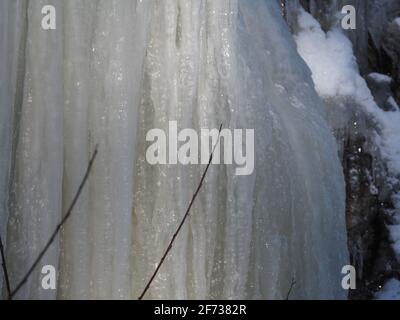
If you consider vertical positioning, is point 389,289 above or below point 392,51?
below

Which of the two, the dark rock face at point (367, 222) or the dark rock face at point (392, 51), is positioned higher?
the dark rock face at point (392, 51)

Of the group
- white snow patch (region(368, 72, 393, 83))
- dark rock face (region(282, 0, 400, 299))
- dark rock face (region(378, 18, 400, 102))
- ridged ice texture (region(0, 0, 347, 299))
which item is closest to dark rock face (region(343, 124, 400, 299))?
dark rock face (region(282, 0, 400, 299))

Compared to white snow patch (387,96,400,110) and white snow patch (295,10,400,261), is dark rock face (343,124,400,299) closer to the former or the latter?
white snow patch (295,10,400,261)

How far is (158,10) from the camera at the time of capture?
87.6 inches

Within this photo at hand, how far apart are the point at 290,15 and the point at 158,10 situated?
2.25 metres

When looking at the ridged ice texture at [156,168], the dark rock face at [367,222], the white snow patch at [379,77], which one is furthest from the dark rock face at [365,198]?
the ridged ice texture at [156,168]

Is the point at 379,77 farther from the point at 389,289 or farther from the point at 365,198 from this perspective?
the point at 389,289

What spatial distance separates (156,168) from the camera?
218cm

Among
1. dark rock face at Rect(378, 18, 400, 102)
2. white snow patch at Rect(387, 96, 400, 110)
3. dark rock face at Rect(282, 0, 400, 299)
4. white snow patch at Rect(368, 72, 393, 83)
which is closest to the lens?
dark rock face at Rect(282, 0, 400, 299)

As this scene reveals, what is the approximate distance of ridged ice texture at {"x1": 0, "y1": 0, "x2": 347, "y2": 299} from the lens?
199cm

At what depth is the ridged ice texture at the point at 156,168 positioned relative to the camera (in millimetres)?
1993

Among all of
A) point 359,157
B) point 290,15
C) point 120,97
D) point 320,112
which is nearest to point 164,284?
point 120,97

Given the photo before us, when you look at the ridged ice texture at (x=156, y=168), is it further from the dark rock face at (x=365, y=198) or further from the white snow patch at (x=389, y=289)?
the white snow patch at (x=389, y=289)

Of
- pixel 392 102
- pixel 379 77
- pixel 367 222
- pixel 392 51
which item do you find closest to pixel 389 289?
pixel 367 222
